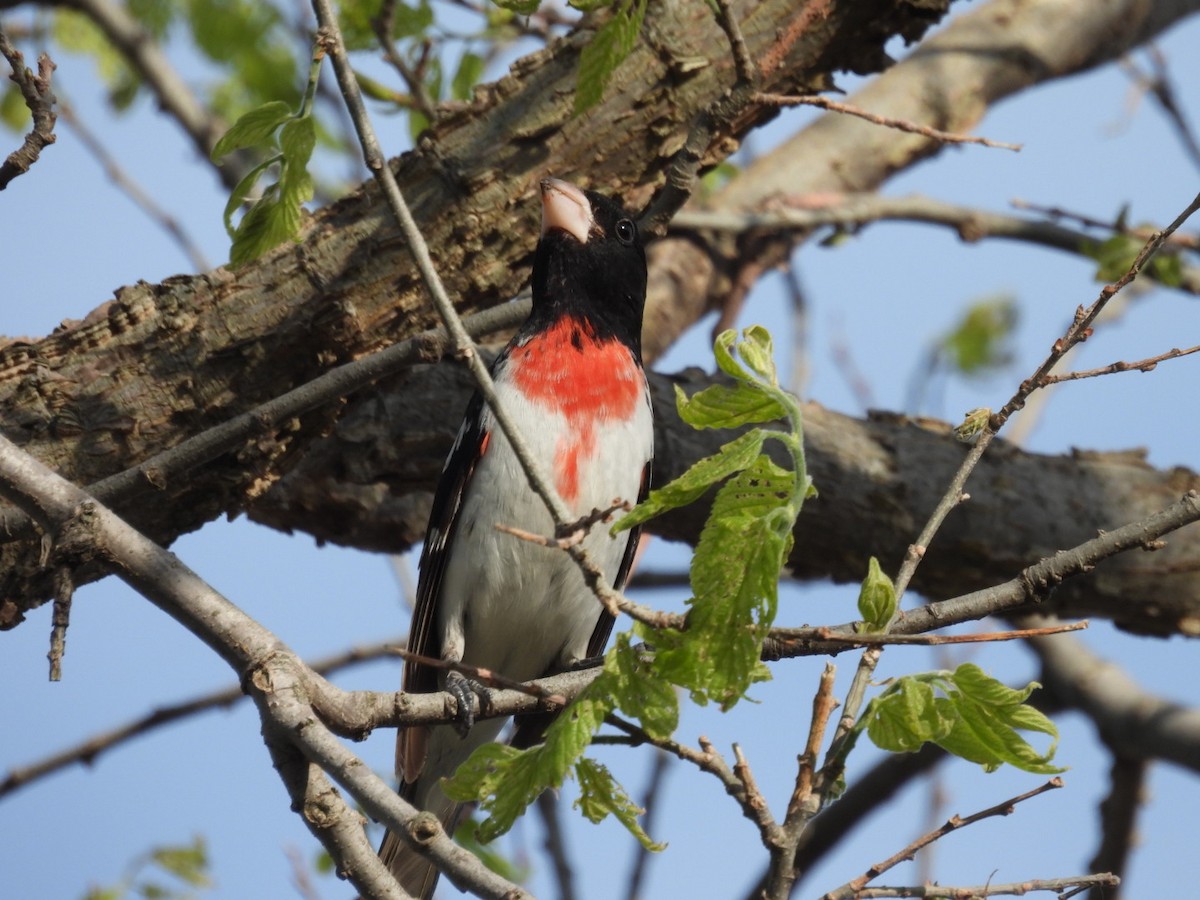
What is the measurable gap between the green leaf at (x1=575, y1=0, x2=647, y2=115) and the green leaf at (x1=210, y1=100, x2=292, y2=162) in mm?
802

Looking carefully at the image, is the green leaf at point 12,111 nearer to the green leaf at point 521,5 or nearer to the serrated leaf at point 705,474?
the green leaf at point 521,5

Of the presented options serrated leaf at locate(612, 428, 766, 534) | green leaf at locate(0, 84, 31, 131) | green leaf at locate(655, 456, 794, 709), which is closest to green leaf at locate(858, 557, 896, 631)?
green leaf at locate(655, 456, 794, 709)

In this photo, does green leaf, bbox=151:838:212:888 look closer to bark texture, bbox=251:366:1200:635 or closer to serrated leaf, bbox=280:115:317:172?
bark texture, bbox=251:366:1200:635

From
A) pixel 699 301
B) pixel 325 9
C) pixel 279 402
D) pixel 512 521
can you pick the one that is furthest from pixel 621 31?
pixel 699 301

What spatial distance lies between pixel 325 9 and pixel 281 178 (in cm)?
69

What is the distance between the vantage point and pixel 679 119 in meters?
4.92

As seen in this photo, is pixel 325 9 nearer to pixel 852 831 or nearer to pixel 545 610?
pixel 545 610

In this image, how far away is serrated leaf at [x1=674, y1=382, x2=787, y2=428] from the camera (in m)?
2.49

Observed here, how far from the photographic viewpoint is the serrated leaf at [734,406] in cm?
249

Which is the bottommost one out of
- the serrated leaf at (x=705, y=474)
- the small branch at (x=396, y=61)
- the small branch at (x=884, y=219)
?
the serrated leaf at (x=705, y=474)

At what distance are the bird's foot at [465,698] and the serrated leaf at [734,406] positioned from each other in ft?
3.03

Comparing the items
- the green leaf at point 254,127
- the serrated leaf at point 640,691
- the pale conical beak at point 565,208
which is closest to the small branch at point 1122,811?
the pale conical beak at point 565,208

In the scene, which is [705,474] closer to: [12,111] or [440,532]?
[440,532]

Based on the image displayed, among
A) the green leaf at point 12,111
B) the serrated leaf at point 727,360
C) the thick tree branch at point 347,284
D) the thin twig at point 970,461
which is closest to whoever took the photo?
the serrated leaf at point 727,360
